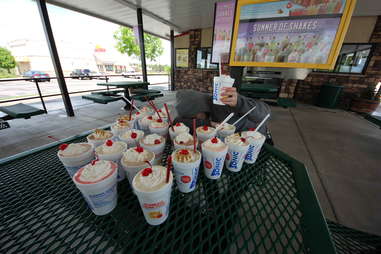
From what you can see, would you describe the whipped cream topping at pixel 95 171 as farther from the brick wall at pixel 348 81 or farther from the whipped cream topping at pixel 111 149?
the brick wall at pixel 348 81

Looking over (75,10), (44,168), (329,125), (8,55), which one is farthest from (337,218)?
(8,55)

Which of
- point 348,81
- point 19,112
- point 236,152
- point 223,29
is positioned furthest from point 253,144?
point 348,81

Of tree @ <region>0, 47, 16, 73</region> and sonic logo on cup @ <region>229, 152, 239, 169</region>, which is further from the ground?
tree @ <region>0, 47, 16, 73</region>

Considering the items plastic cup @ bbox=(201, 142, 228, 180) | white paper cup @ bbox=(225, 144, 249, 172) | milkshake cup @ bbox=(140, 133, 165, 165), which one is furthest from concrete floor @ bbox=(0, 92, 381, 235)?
milkshake cup @ bbox=(140, 133, 165, 165)

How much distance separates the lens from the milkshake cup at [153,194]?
0.48 metres

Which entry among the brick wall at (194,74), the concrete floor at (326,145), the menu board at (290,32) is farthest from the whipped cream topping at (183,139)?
the brick wall at (194,74)

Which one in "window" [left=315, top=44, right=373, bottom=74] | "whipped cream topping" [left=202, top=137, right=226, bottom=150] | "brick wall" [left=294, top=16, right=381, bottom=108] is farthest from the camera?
"window" [left=315, top=44, right=373, bottom=74]

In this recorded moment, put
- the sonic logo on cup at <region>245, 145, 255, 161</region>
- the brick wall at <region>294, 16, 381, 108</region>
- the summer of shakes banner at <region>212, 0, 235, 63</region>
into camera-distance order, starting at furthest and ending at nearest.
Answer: the brick wall at <region>294, 16, 381, 108</region>
the summer of shakes banner at <region>212, 0, 235, 63</region>
the sonic logo on cup at <region>245, 145, 255, 161</region>

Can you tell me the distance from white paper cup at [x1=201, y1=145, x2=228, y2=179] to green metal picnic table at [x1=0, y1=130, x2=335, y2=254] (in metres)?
0.04

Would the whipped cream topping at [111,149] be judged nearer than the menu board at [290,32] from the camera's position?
Yes

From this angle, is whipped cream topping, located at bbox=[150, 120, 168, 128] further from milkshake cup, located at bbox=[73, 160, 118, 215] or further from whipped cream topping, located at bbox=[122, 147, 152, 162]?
milkshake cup, located at bbox=[73, 160, 118, 215]

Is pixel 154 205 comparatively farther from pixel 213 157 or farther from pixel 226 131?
pixel 226 131

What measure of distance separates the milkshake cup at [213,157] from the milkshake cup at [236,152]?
6cm

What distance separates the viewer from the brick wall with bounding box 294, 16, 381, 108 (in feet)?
14.9
